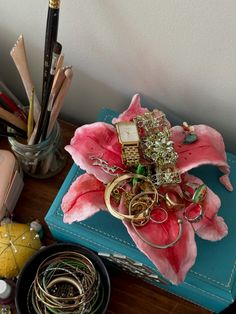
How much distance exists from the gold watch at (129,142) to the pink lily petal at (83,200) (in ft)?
0.12

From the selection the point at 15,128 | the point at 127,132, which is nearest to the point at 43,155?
the point at 15,128

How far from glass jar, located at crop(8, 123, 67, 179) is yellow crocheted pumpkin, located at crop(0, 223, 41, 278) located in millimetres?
82

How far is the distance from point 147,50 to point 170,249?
200 millimetres

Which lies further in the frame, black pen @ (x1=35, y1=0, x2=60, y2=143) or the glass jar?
the glass jar

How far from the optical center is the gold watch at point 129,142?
40 cm

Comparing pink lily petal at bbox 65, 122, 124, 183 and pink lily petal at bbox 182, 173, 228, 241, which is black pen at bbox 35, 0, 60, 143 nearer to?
pink lily petal at bbox 65, 122, 124, 183

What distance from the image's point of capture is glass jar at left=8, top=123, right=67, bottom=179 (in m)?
0.49

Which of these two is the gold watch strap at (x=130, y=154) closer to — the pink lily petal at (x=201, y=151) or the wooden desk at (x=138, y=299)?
the pink lily petal at (x=201, y=151)

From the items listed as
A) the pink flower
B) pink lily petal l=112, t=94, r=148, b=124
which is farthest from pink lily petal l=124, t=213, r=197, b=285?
pink lily petal l=112, t=94, r=148, b=124

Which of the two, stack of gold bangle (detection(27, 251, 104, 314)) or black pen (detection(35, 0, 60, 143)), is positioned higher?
black pen (detection(35, 0, 60, 143))

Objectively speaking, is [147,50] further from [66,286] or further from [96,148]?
[66,286]

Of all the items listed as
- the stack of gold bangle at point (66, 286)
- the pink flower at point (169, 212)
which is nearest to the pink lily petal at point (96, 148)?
the pink flower at point (169, 212)

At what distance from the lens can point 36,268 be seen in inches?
18.4

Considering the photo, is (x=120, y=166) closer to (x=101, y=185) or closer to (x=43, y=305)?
(x=101, y=185)
